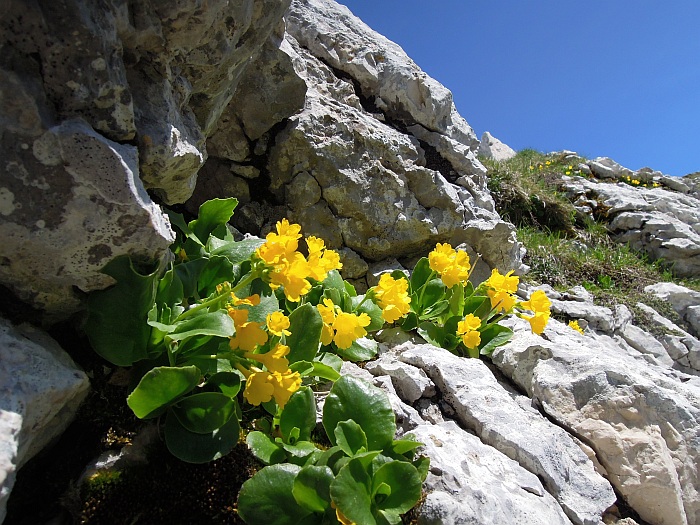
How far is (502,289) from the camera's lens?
3402mm

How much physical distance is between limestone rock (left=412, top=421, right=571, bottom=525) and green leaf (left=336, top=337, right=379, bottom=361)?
64cm

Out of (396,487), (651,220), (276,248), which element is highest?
(651,220)

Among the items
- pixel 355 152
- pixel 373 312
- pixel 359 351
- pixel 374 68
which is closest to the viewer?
pixel 359 351

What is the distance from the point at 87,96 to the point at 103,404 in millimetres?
1211

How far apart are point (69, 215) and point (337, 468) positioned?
1.33 meters

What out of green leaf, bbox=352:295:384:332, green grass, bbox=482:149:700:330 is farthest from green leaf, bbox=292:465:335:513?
green grass, bbox=482:149:700:330

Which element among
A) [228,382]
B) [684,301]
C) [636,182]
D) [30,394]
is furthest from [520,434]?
[636,182]

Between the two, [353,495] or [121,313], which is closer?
[353,495]

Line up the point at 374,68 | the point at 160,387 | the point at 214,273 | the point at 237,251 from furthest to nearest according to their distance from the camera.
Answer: the point at 374,68
the point at 237,251
the point at 214,273
the point at 160,387

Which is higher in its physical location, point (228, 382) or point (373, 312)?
point (373, 312)

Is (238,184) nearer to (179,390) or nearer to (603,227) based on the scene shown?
(179,390)

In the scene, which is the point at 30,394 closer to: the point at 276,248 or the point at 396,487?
the point at 276,248

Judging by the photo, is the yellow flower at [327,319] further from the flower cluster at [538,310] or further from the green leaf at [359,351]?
the flower cluster at [538,310]

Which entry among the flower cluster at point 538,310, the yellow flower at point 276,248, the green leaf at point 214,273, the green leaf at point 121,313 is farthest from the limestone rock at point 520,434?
the green leaf at point 121,313
